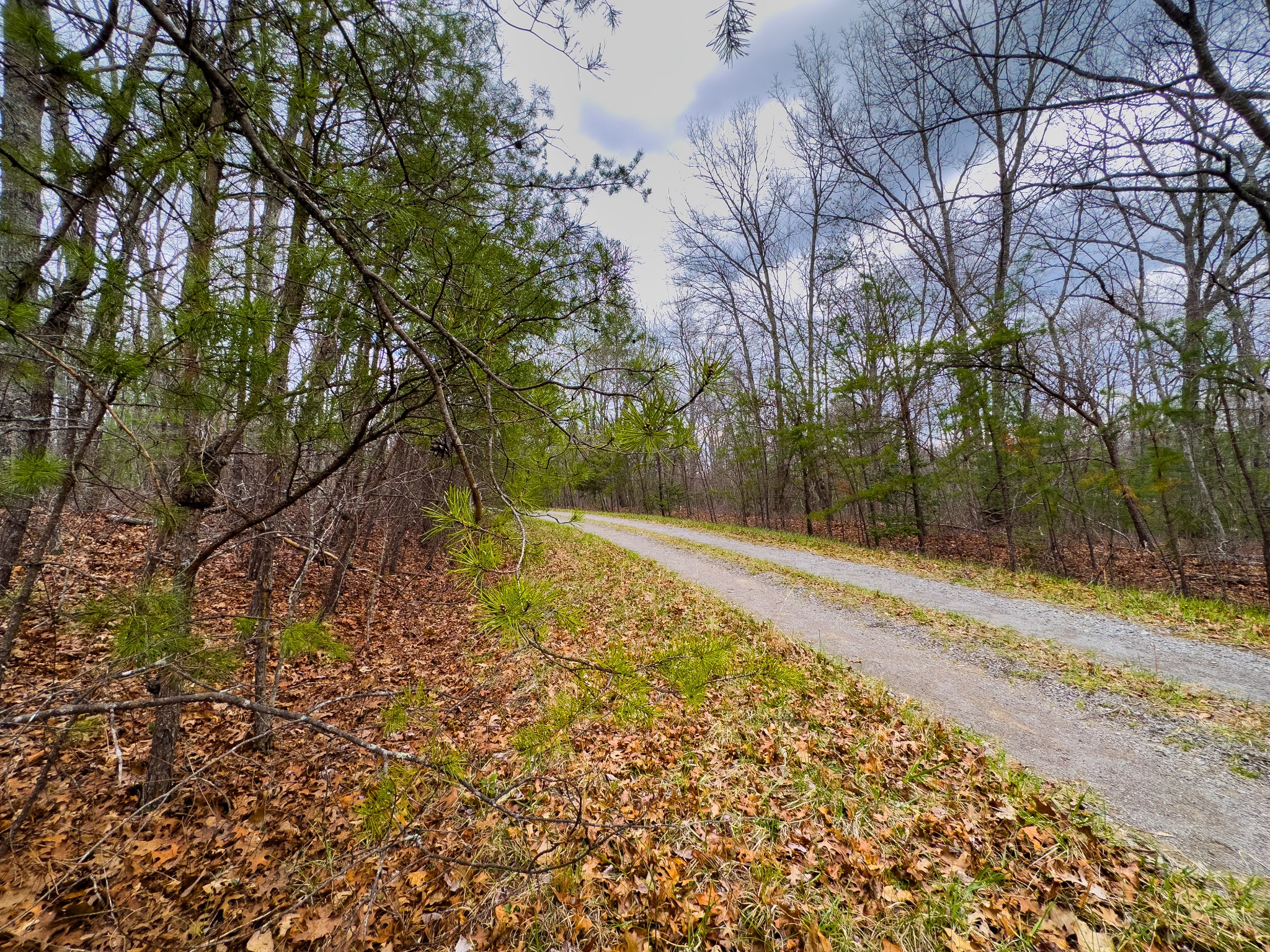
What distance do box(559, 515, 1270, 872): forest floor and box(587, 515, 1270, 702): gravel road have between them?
0.07 feet

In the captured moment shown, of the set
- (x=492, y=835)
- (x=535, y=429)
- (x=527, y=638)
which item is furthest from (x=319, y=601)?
(x=527, y=638)

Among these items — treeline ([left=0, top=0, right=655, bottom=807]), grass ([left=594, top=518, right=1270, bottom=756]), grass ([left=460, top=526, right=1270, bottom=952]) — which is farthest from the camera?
grass ([left=594, top=518, right=1270, bottom=756])

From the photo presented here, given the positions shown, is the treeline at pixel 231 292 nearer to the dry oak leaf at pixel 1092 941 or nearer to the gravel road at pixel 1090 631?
the dry oak leaf at pixel 1092 941

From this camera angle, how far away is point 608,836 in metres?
2.16

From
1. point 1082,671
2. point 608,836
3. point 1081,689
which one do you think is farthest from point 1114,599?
point 608,836

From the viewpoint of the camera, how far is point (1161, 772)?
9.59 ft

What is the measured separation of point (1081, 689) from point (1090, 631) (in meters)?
1.91

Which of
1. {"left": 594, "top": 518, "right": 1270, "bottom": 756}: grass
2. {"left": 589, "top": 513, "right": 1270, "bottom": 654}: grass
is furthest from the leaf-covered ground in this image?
{"left": 589, "top": 513, "right": 1270, "bottom": 654}: grass

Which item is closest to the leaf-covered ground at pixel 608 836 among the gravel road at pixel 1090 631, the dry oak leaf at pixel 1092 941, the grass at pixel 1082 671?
the dry oak leaf at pixel 1092 941

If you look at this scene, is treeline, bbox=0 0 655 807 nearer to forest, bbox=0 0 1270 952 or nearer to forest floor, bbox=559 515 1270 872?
forest, bbox=0 0 1270 952

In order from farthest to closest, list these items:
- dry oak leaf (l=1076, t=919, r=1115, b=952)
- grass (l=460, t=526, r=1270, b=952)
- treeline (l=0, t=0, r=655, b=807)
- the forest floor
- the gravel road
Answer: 1. the gravel road
2. the forest floor
3. grass (l=460, t=526, r=1270, b=952)
4. dry oak leaf (l=1076, t=919, r=1115, b=952)
5. treeline (l=0, t=0, r=655, b=807)

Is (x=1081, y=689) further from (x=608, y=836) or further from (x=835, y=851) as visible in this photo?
(x=608, y=836)

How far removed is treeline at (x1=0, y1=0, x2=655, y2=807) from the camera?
1.65m

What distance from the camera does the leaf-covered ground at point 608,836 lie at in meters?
2.01
